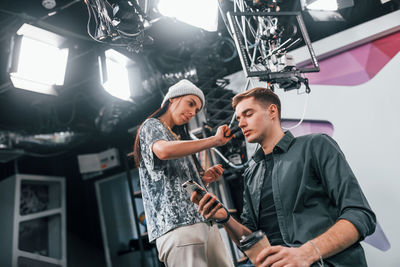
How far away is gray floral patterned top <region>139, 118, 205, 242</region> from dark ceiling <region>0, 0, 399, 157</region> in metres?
1.12

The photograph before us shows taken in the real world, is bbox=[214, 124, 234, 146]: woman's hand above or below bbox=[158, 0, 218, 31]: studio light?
below

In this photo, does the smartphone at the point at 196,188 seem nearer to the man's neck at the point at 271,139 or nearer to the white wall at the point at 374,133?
the man's neck at the point at 271,139

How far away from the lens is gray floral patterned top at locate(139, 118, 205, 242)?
1541 millimetres

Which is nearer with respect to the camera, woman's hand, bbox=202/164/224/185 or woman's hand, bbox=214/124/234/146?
woman's hand, bbox=214/124/234/146

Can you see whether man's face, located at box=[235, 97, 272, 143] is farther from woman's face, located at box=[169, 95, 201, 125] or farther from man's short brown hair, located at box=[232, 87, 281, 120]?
woman's face, located at box=[169, 95, 201, 125]

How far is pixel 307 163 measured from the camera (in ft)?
4.33

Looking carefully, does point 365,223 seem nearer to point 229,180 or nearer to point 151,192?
point 151,192

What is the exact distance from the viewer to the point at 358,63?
313cm

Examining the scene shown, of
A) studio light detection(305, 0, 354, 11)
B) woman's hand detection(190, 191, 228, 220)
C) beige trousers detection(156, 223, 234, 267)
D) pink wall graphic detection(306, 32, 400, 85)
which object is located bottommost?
beige trousers detection(156, 223, 234, 267)

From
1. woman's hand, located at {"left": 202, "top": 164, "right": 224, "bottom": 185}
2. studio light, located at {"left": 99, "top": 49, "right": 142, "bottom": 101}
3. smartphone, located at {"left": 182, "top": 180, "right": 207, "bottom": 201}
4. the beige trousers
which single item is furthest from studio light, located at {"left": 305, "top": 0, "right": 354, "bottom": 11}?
smartphone, located at {"left": 182, "top": 180, "right": 207, "bottom": 201}

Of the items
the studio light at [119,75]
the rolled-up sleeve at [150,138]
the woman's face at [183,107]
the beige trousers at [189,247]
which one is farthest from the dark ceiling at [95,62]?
Answer: the beige trousers at [189,247]

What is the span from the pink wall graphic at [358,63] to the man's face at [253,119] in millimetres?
1913

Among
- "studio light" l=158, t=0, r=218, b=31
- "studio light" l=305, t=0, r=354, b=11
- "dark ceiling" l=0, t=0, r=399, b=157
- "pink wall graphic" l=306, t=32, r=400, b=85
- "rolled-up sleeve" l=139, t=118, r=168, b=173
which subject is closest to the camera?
"rolled-up sleeve" l=139, t=118, r=168, b=173

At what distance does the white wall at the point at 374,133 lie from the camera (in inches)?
106
